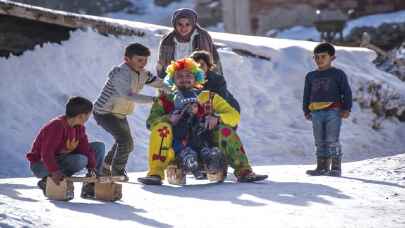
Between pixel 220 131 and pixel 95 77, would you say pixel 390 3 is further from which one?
pixel 220 131

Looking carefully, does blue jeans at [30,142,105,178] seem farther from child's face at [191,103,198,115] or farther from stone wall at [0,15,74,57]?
stone wall at [0,15,74,57]

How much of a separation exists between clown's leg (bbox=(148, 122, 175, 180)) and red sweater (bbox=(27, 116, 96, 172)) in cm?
77

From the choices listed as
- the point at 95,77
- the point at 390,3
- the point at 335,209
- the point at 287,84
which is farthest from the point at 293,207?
the point at 390,3

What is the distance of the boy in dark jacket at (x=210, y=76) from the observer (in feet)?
25.2

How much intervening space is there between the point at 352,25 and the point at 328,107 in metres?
14.9

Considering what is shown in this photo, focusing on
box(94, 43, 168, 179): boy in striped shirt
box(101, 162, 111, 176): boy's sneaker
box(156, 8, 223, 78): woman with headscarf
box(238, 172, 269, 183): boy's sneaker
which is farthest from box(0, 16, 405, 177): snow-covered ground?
box(238, 172, 269, 183): boy's sneaker

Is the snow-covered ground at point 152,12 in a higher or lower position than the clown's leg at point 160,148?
higher

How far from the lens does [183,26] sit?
814cm

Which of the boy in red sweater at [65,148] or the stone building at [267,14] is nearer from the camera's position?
the boy in red sweater at [65,148]

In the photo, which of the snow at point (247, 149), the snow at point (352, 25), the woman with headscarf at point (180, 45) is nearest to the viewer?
the snow at point (247, 149)

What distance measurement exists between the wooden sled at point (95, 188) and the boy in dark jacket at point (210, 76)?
1987 mm

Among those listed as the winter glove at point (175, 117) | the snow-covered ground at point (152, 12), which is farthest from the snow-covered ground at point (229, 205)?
the snow-covered ground at point (152, 12)

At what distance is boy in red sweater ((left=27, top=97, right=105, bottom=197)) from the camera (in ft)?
19.1

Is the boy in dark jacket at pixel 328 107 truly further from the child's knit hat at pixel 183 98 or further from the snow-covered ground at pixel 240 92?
the snow-covered ground at pixel 240 92
